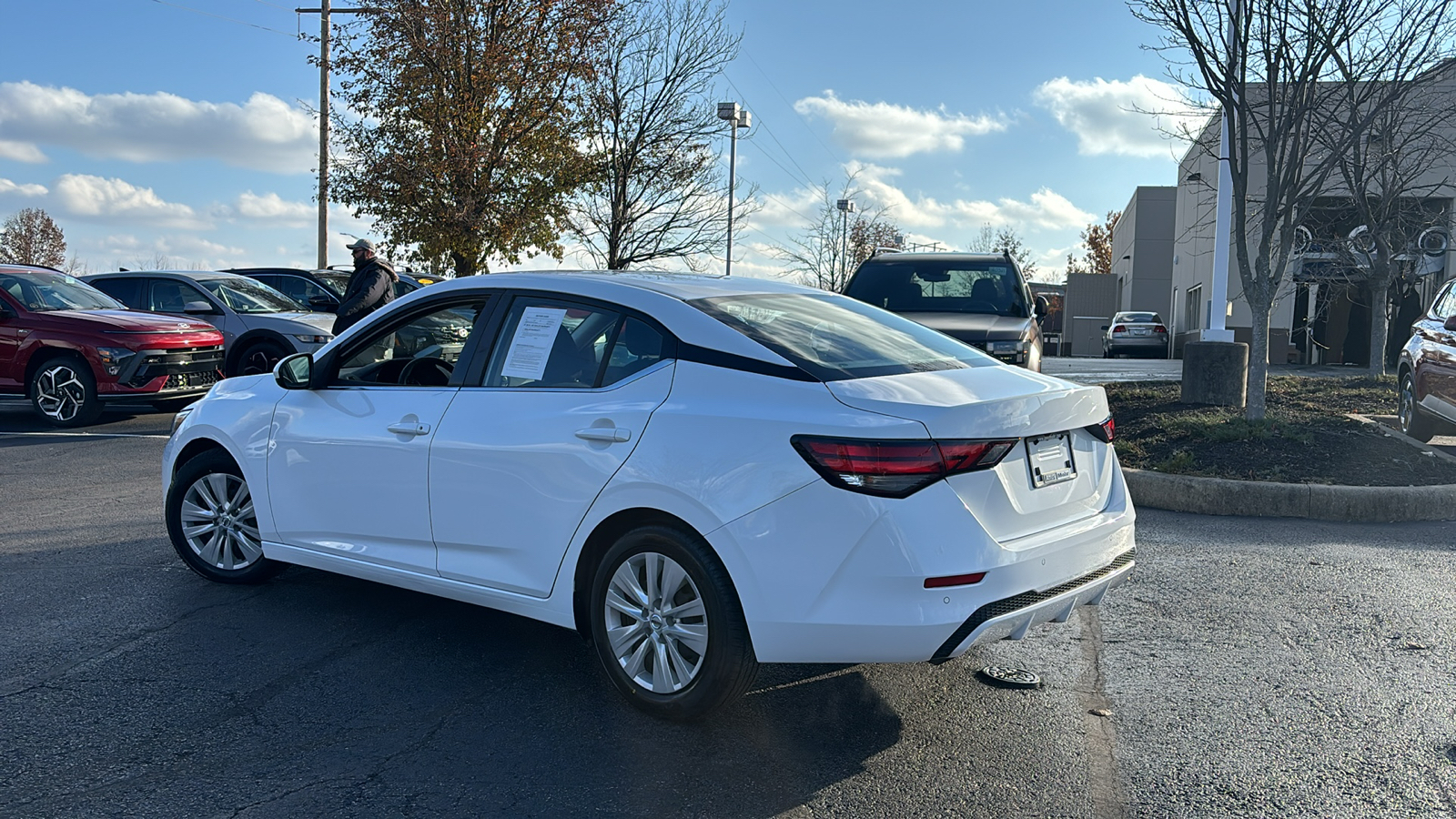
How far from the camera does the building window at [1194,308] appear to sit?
33.7m

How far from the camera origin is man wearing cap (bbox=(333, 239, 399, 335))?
442 inches

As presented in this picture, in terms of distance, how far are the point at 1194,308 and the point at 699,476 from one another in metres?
34.8

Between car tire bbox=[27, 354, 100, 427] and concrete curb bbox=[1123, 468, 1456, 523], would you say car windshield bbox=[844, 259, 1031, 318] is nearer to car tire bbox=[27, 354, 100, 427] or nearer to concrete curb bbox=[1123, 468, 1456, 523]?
concrete curb bbox=[1123, 468, 1456, 523]

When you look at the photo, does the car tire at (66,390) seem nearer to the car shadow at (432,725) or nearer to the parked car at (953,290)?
the car shadow at (432,725)

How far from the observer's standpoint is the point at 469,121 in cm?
2117

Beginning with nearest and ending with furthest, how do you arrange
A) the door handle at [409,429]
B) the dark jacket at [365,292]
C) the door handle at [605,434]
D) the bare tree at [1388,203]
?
the door handle at [605,434] < the door handle at [409,429] < the dark jacket at [365,292] < the bare tree at [1388,203]

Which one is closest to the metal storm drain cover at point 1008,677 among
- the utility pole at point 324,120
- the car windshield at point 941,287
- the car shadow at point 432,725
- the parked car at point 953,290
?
the car shadow at point 432,725

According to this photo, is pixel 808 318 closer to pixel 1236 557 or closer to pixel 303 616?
pixel 303 616

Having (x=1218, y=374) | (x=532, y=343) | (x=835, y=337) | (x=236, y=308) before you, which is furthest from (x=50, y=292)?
(x=1218, y=374)

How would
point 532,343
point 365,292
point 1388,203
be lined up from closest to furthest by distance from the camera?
point 532,343
point 365,292
point 1388,203

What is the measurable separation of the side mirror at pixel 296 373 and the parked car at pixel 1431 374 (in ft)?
31.0

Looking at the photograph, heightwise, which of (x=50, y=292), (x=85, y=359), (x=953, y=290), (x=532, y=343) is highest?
(x=953, y=290)

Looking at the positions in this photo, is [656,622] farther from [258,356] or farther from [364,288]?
[258,356]

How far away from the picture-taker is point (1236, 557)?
6.48m
